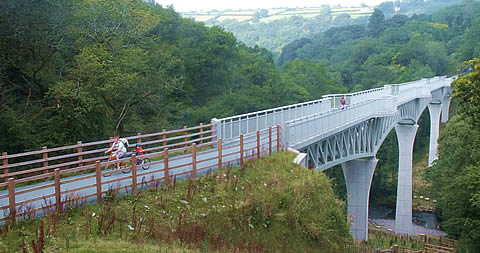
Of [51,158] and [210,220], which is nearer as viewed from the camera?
[210,220]

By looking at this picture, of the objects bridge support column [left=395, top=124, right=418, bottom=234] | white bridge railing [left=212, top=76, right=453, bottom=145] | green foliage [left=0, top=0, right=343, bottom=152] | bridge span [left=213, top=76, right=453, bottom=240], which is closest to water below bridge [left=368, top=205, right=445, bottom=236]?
bridge support column [left=395, top=124, right=418, bottom=234]

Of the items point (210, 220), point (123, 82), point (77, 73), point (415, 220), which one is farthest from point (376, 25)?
point (210, 220)

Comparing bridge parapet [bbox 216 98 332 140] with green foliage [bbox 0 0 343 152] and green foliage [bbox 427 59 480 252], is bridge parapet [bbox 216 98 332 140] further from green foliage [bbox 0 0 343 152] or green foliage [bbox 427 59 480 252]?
green foliage [bbox 427 59 480 252]

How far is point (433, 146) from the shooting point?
6366 cm

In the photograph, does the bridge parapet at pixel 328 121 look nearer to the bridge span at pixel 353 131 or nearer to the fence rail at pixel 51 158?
the bridge span at pixel 353 131

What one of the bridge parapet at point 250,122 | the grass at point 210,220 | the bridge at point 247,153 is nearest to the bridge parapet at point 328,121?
the bridge at point 247,153

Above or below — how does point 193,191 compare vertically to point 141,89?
below

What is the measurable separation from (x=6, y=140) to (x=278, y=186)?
480 inches

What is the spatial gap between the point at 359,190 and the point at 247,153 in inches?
745

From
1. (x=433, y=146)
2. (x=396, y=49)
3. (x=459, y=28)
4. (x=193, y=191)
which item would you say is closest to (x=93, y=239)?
(x=193, y=191)

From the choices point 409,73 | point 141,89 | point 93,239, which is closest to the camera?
point 93,239

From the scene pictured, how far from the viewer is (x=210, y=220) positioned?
1209cm

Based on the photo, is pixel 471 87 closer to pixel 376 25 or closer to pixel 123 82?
pixel 123 82

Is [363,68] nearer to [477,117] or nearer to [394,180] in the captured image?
[394,180]
